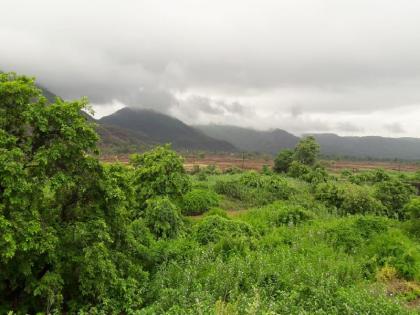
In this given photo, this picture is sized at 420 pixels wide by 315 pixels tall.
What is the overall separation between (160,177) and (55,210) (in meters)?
7.15

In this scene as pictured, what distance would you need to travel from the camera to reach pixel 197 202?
71.4ft

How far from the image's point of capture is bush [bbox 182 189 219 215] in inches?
843

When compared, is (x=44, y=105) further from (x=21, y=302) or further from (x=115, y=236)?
(x=21, y=302)

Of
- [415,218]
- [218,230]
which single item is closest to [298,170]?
[415,218]

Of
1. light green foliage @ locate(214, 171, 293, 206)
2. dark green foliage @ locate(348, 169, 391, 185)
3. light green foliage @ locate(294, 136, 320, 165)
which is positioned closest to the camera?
light green foliage @ locate(214, 171, 293, 206)

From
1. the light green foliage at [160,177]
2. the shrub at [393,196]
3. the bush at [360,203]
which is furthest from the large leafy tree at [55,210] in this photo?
the shrub at [393,196]

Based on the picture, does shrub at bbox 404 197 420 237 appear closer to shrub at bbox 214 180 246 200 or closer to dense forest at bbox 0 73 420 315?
dense forest at bbox 0 73 420 315

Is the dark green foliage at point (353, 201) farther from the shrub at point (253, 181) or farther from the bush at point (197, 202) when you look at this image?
the bush at point (197, 202)

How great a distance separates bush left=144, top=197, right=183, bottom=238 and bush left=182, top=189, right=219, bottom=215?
6449mm

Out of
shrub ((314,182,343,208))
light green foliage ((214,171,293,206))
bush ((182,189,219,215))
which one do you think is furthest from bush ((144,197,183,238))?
shrub ((314,182,343,208))

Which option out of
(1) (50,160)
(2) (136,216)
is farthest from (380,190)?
(1) (50,160)

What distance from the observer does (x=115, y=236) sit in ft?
32.3

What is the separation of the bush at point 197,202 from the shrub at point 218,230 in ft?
22.3

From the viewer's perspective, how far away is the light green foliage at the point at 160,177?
634 inches
